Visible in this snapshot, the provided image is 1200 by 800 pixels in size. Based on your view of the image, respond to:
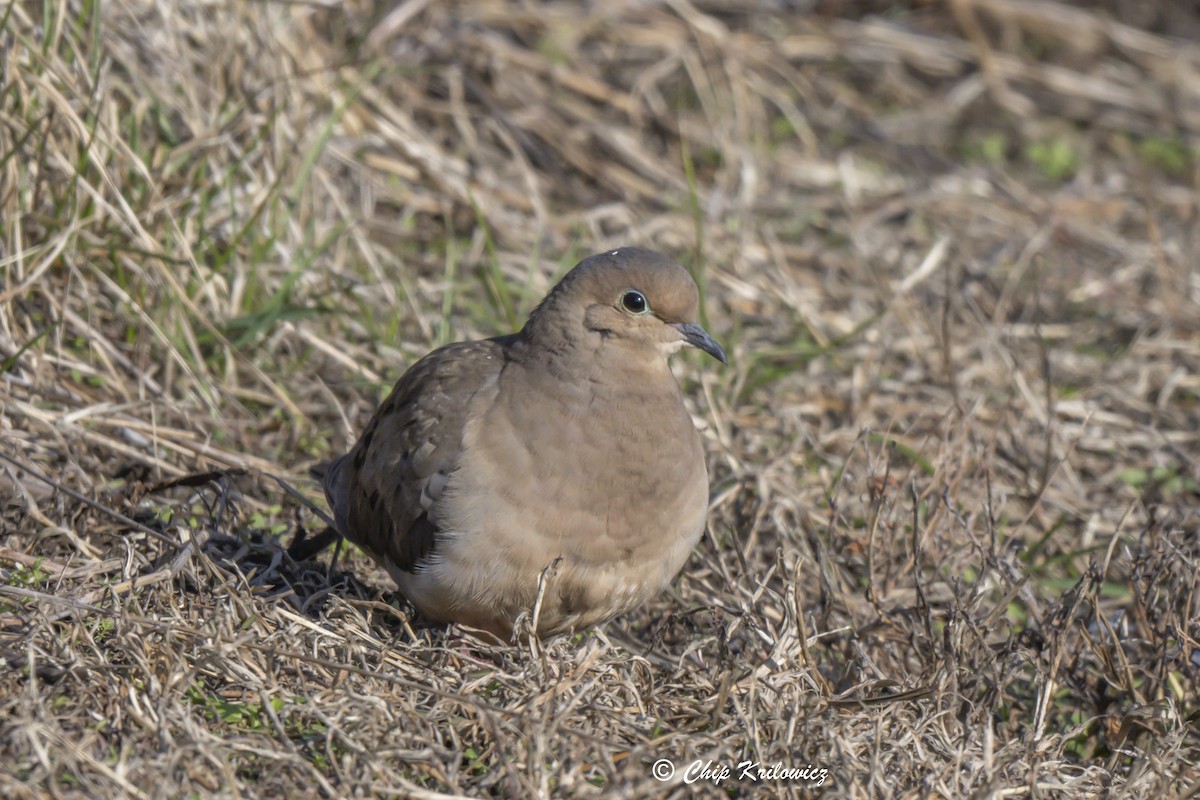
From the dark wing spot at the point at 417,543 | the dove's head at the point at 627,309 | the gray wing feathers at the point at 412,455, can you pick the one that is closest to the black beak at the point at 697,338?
the dove's head at the point at 627,309

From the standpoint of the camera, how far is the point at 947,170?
789 centimetres

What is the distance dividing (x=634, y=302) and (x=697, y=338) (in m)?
0.20

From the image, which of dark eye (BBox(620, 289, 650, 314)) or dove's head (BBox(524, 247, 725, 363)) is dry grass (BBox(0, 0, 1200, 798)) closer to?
Answer: dove's head (BBox(524, 247, 725, 363))

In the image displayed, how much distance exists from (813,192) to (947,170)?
97cm

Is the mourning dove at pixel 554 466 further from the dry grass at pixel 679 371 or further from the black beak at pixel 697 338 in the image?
the dry grass at pixel 679 371

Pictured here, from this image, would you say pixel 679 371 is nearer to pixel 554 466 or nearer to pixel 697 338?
pixel 697 338

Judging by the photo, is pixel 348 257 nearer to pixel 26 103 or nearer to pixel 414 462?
pixel 26 103

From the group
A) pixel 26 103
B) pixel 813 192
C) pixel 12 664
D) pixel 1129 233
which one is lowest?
pixel 1129 233

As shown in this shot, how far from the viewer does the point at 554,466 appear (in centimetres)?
368

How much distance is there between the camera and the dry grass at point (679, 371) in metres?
3.26

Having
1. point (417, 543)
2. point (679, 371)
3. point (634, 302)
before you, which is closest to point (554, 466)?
point (417, 543)

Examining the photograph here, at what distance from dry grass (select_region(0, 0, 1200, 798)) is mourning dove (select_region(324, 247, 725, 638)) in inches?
7.4

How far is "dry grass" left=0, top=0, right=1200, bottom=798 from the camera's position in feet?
10.7

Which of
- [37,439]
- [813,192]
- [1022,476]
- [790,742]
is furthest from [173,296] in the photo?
[813,192]
